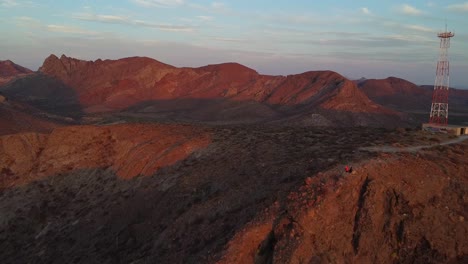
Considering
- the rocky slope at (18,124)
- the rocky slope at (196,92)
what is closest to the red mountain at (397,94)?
the rocky slope at (196,92)

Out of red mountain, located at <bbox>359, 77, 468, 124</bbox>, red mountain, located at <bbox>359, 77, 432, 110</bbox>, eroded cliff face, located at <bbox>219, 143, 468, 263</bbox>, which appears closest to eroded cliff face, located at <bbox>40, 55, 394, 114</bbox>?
red mountain, located at <bbox>359, 77, 468, 124</bbox>

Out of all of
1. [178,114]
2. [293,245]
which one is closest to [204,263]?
[293,245]

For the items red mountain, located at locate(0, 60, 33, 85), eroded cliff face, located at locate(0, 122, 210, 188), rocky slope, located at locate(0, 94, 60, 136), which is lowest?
rocky slope, located at locate(0, 94, 60, 136)

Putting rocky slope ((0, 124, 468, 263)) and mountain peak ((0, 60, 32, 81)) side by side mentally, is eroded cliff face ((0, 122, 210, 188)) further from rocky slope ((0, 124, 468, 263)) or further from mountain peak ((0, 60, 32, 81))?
mountain peak ((0, 60, 32, 81))

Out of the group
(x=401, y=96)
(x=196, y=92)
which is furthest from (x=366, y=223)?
(x=401, y=96)

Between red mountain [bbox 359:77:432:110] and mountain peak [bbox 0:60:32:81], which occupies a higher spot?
mountain peak [bbox 0:60:32:81]

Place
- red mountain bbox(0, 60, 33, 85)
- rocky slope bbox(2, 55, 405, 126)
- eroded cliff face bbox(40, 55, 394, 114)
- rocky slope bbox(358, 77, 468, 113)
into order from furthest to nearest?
1. red mountain bbox(0, 60, 33, 85)
2. rocky slope bbox(358, 77, 468, 113)
3. eroded cliff face bbox(40, 55, 394, 114)
4. rocky slope bbox(2, 55, 405, 126)

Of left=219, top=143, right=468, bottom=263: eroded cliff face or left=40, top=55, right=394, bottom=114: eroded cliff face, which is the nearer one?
left=219, top=143, right=468, bottom=263: eroded cliff face

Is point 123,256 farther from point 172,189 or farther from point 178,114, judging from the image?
point 178,114

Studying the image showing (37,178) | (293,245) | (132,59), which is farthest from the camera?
(132,59)
